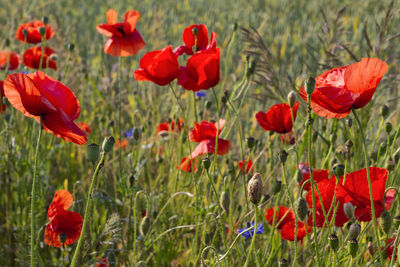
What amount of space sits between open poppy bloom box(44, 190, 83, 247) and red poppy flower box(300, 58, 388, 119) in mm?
554

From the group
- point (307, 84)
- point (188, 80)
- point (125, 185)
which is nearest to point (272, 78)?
point (188, 80)

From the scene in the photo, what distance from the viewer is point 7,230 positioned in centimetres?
157

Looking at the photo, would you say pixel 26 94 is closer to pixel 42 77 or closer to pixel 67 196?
pixel 42 77

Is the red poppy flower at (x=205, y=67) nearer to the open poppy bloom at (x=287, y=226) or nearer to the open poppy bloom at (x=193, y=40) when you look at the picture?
the open poppy bloom at (x=193, y=40)

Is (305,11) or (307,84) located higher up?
(305,11)

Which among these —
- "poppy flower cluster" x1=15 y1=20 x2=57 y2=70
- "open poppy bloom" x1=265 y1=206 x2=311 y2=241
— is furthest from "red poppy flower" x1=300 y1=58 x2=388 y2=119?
"poppy flower cluster" x1=15 y1=20 x2=57 y2=70

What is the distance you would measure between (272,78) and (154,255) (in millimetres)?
616

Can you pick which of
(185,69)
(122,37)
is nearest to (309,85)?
(185,69)

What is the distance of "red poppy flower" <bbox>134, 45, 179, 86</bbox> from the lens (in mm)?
1205

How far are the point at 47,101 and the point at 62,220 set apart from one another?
39 centimetres

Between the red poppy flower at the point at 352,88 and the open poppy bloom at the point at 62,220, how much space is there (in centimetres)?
55

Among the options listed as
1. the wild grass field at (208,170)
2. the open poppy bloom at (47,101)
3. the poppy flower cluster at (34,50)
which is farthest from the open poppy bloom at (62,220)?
the poppy flower cluster at (34,50)

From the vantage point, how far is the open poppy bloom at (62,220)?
1064 millimetres

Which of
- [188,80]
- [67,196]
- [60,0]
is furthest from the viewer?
[60,0]
